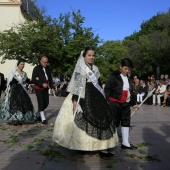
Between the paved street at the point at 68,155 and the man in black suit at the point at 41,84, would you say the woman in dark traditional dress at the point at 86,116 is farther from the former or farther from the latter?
the man in black suit at the point at 41,84

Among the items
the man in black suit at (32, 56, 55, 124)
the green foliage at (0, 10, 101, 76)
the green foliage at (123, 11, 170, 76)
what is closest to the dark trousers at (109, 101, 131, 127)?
the man in black suit at (32, 56, 55, 124)

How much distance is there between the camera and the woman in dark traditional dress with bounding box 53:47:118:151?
18.3 ft

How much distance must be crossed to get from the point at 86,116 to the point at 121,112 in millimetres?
1059

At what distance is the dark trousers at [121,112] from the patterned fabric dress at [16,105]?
3.49 m

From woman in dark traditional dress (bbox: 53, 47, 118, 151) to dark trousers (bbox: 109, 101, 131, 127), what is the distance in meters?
0.51

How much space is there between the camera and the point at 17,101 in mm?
9320

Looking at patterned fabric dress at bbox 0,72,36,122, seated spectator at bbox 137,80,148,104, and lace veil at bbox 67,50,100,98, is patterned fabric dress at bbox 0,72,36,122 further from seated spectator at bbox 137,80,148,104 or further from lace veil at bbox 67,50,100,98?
seated spectator at bbox 137,80,148,104

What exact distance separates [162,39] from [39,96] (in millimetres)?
38126

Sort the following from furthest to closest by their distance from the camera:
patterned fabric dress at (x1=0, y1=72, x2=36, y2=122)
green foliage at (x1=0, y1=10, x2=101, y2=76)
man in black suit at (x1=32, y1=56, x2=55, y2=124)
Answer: green foliage at (x1=0, y1=10, x2=101, y2=76), man in black suit at (x1=32, y1=56, x2=55, y2=124), patterned fabric dress at (x1=0, y1=72, x2=36, y2=122)

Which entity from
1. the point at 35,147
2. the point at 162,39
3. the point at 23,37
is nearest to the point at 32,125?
the point at 35,147

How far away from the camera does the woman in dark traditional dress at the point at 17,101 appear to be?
9211 mm

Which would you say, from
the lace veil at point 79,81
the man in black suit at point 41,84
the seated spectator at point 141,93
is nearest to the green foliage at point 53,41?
the seated spectator at point 141,93

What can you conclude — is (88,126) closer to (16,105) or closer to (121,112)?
(121,112)

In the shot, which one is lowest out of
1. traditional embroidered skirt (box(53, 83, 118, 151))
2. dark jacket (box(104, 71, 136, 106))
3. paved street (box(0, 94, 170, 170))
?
paved street (box(0, 94, 170, 170))
